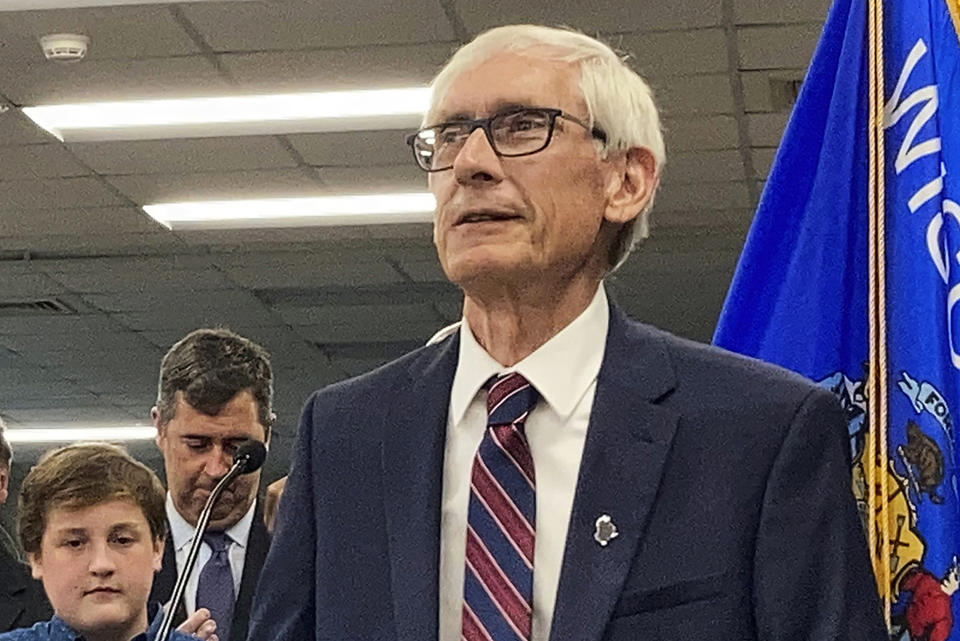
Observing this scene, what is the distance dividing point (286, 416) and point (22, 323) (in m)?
3.65

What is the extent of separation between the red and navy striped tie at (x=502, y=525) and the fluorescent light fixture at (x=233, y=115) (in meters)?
4.42

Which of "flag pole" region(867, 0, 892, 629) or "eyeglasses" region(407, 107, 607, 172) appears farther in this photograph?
"flag pole" region(867, 0, 892, 629)

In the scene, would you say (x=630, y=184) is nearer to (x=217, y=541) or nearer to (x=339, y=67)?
(x=217, y=541)

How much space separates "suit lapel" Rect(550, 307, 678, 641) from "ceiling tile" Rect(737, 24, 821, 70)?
3.81 m

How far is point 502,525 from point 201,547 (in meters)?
1.32

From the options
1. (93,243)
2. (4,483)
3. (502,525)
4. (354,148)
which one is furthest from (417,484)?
(93,243)

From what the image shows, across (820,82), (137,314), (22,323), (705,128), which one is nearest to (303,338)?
(137,314)

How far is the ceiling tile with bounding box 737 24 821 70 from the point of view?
16.9 feet

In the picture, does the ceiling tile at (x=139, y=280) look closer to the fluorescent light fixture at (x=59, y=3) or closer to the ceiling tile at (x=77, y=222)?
the ceiling tile at (x=77, y=222)

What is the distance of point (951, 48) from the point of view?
1.85 m

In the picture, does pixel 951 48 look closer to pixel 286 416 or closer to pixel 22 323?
pixel 22 323

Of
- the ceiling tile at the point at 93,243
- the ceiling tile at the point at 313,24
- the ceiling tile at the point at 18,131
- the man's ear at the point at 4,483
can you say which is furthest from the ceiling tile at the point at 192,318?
the man's ear at the point at 4,483

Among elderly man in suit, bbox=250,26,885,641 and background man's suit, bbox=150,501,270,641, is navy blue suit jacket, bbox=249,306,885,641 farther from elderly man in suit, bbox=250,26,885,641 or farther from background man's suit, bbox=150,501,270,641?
background man's suit, bbox=150,501,270,641

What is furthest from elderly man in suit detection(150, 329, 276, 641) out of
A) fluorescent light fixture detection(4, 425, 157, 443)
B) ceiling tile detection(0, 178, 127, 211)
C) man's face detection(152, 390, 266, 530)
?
fluorescent light fixture detection(4, 425, 157, 443)
